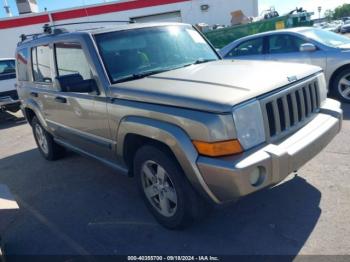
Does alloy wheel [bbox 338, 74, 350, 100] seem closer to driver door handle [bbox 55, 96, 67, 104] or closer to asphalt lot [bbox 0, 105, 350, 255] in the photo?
asphalt lot [bbox 0, 105, 350, 255]

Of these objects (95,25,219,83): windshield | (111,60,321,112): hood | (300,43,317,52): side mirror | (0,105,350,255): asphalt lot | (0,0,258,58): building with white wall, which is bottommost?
(0,105,350,255): asphalt lot

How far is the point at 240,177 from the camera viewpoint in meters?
2.39

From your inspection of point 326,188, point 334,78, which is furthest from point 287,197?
point 334,78

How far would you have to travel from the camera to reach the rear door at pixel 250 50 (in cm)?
768

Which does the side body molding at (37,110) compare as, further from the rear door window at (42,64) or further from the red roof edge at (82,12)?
the red roof edge at (82,12)

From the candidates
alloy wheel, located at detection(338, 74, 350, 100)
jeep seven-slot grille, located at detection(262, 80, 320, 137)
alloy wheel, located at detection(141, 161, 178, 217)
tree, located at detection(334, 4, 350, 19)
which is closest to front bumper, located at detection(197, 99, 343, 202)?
jeep seven-slot grille, located at detection(262, 80, 320, 137)

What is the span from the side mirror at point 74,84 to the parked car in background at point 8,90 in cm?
752

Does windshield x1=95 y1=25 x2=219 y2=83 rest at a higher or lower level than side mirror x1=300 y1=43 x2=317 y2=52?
higher

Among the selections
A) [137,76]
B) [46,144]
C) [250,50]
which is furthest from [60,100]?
[250,50]

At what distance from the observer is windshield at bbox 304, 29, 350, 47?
6871 millimetres

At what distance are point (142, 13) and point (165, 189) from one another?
24.1 meters

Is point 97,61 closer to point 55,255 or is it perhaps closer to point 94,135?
point 94,135

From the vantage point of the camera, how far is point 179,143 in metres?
Answer: 2.63

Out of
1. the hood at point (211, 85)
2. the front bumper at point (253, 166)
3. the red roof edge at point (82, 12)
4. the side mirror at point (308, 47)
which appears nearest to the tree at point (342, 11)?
the red roof edge at point (82, 12)
